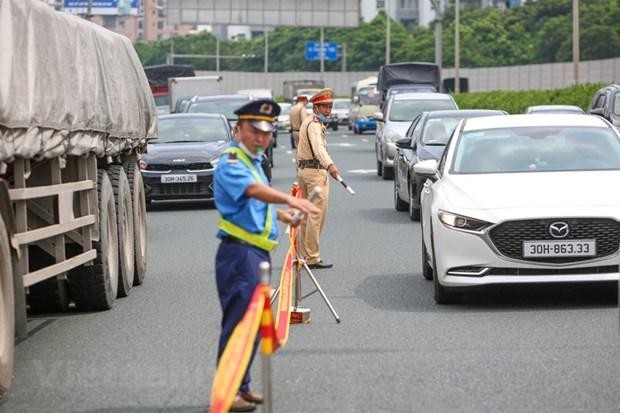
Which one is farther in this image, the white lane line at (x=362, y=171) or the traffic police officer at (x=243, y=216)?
the white lane line at (x=362, y=171)

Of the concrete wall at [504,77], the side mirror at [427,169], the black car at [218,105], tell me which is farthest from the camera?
the concrete wall at [504,77]

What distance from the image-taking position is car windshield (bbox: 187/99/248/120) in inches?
1455

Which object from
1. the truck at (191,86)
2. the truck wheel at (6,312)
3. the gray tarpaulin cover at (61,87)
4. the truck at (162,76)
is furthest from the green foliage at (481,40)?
the truck wheel at (6,312)

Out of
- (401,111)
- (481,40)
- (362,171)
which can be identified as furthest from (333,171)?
(481,40)

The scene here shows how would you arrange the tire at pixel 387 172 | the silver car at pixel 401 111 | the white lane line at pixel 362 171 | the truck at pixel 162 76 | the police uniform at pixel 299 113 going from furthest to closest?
the truck at pixel 162 76, the white lane line at pixel 362 171, the tire at pixel 387 172, the silver car at pixel 401 111, the police uniform at pixel 299 113

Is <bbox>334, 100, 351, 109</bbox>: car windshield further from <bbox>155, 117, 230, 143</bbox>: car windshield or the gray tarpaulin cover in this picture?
the gray tarpaulin cover

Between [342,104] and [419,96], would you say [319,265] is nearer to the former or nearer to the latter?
[419,96]

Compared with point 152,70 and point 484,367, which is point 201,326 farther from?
point 152,70

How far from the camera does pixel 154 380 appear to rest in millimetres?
9820

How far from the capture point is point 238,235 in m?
8.49

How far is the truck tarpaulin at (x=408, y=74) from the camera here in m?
58.5

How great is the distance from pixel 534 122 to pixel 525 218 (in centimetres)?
239

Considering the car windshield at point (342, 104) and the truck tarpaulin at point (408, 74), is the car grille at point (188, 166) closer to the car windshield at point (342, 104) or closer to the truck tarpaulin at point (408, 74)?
the truck tarpaulin at point (408, 74)

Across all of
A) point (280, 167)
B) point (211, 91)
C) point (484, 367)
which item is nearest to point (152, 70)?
point (211, 91)
